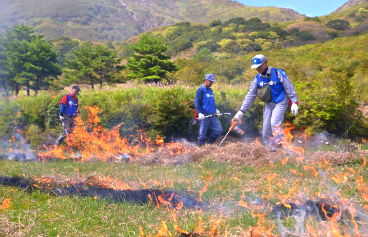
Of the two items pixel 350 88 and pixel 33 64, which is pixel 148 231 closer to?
pixel 350 88

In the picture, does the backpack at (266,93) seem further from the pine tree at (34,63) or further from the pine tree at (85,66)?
the pine tree at (85,66)

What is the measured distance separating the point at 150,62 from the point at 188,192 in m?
17.6

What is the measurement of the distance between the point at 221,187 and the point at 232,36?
3862cm

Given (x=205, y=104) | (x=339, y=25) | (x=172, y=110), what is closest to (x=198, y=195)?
(x=205, y=104)

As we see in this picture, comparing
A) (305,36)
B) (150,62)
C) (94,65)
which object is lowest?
(94,65)

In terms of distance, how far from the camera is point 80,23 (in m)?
23.0

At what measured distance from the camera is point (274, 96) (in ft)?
19.5

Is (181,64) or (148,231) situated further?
(181,64)

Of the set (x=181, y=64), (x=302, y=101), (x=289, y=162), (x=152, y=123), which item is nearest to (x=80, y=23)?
(x=181, y=64)

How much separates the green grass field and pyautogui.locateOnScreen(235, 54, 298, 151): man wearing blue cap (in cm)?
67

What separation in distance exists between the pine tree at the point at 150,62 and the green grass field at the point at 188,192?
15.1 meters

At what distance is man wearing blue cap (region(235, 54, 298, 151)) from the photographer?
580 cm

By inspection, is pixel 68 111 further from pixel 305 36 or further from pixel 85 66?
pixel 305 36

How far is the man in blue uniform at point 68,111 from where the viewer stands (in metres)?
7.85
